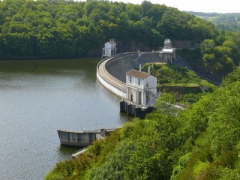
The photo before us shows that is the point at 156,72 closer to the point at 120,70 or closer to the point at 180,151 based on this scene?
the point at 120,70

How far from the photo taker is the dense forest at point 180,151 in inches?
707

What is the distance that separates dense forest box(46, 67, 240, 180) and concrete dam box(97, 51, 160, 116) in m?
20.5

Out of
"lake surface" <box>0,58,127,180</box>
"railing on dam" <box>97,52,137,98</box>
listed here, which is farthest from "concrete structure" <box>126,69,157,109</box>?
"railing on dam" <box>97,52,137,98</box>

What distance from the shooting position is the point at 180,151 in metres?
21.8

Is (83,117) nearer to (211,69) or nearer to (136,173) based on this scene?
(136,173)

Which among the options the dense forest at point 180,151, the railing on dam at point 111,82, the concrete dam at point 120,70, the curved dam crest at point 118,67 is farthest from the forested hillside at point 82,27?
the dense forest at point 180,151

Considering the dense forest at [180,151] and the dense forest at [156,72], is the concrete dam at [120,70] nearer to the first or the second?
the dense forest at [156,72]

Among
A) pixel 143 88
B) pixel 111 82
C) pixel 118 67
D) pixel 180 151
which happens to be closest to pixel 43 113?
pixel 143 88

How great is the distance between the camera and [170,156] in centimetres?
2122

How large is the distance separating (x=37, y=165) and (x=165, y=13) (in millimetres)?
95268

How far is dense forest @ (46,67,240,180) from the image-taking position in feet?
58.9

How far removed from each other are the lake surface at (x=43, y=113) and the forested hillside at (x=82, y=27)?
17.1 meters

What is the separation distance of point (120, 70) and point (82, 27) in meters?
29.9

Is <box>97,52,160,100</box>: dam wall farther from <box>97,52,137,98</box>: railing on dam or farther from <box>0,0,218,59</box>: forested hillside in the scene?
<box>0,0,218,59</box>: forested hillside
